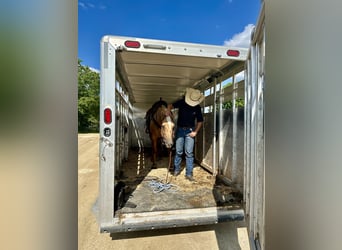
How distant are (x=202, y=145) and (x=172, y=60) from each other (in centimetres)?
269

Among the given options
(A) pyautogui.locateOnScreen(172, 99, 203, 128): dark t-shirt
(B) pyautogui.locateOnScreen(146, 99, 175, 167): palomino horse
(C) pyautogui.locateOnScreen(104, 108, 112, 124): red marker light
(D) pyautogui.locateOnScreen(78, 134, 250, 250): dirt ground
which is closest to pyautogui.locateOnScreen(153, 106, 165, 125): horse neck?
(B) pyautogui.locateOnScreen(146, 99, 175, 167): palomino horse

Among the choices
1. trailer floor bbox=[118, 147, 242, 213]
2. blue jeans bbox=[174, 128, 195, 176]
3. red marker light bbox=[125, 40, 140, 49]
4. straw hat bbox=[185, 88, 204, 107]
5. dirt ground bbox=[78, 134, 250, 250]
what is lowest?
dirt ground bbox=[78, 134, 250, 250]

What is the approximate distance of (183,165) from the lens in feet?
16.1

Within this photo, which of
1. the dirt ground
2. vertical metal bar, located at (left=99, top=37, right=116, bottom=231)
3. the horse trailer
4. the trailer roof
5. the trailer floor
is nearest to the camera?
the horse trailer

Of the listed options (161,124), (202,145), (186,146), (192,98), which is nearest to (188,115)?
(192,98)

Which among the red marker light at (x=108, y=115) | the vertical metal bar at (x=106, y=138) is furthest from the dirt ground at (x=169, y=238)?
the red marker light at (x=108, y=115)

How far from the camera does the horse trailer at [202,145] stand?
1.53 meters

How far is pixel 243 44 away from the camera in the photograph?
2.32m

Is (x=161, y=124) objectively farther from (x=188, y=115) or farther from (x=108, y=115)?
(x=108, y=115)

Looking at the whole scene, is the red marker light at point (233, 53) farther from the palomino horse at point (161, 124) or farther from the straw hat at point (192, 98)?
the palomino horse at point (161, 124)

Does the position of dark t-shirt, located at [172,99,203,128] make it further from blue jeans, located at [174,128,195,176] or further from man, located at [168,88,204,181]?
blue jeans, located at [174,128,195,176]

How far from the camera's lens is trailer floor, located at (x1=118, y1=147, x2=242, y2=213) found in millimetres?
2357
